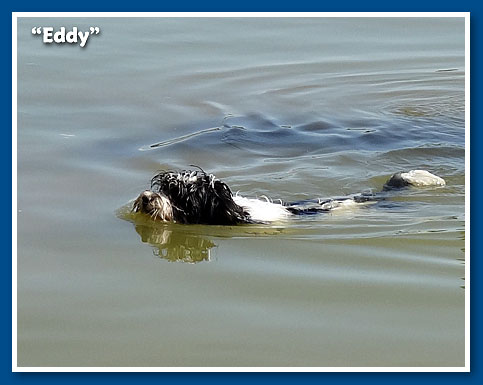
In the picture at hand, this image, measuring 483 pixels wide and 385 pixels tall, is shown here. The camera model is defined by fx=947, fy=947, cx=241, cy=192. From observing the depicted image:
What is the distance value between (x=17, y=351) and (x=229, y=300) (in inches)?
59.0

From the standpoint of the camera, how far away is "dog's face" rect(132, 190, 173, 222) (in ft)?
26.2

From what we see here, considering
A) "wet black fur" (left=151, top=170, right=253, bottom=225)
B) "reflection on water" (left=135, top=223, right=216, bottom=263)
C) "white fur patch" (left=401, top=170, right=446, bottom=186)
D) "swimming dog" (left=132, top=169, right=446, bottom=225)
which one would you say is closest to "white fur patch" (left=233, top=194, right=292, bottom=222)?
"swimming dog" (left=132, top=169, right=446, bottom=225)

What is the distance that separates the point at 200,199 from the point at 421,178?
2.65 m

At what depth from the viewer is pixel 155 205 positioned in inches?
315

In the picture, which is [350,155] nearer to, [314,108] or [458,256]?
[314,108]

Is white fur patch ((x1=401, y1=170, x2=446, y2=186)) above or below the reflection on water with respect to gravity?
above

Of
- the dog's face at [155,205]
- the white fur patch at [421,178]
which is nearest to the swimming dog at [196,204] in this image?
the dog's face at [155,205]

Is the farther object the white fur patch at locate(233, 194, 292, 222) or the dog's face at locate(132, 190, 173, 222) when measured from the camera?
the white fur patch at locate(233, 194, 292, 222)

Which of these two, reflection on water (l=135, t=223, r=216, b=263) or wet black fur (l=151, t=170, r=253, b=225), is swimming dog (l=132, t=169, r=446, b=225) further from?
reflection on water (l=135, t=223, r=216, b=263)

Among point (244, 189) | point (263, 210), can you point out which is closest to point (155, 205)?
point (263, 210)

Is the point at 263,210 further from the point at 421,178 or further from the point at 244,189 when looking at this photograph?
the point at 421,178

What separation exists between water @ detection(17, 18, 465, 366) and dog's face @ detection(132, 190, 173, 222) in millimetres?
115

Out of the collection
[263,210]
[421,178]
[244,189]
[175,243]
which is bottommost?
[175,243]

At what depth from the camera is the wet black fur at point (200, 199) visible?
25.9 feet
